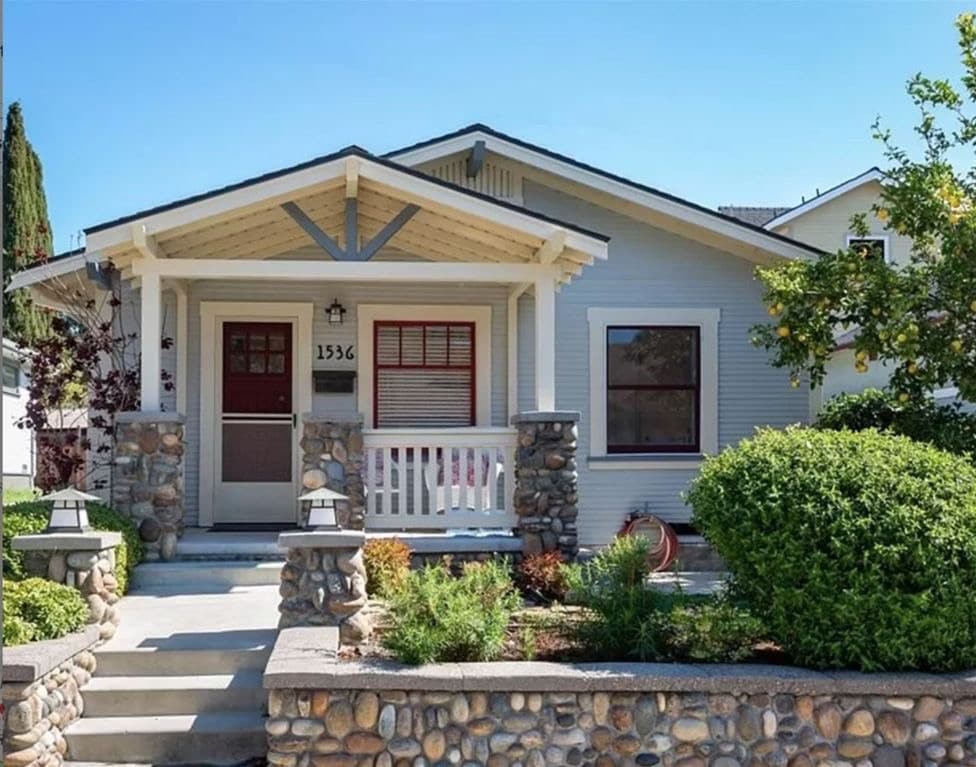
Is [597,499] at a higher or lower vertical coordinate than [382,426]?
lower

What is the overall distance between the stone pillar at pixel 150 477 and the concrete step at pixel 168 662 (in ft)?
7.39

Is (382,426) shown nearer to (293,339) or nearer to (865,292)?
(293,339)

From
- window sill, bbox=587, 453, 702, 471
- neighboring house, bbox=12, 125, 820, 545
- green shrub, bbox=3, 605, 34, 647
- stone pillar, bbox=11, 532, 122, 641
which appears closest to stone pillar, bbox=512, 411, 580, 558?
neighboring house, bbox=12, 125, 820, 545

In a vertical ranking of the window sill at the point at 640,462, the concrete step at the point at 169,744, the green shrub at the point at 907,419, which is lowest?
the concrete step at the point at 169,744

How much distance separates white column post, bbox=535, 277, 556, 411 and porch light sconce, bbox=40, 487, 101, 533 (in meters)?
3.87

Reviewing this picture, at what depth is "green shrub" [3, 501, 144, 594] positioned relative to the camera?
6219 millimetres

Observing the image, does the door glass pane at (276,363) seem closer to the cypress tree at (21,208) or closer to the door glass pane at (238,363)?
the door glass pane at (238,363)

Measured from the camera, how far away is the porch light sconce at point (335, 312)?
10102 millimetres

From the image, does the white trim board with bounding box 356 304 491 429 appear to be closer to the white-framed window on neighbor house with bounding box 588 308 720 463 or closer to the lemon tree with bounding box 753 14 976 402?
the white-framed window on neighbor house with bounding box 588 308 720 463

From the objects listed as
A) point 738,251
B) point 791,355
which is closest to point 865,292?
point 791,355

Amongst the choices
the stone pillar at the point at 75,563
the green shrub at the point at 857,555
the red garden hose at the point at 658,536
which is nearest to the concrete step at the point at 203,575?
the stone pillar at the point at 75,563

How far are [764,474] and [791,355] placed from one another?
3225mm

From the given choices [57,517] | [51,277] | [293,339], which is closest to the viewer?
[57,517]

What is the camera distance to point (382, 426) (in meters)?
10.2
